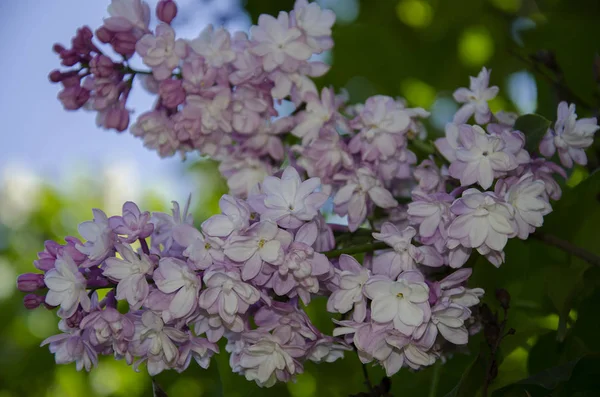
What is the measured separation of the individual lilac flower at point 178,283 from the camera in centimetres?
40

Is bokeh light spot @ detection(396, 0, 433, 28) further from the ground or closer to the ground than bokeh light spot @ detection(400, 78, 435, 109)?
further from the ground

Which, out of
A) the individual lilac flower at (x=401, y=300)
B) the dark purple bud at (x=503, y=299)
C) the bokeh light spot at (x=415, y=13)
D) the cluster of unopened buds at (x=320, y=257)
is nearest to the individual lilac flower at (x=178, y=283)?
the cluster of unopened buds at (x=320, y=257)

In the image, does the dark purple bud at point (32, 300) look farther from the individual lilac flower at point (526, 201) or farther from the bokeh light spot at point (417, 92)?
the bokeh light spot at point (417, 92)

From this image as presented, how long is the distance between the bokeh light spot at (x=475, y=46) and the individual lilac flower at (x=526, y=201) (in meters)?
0.52

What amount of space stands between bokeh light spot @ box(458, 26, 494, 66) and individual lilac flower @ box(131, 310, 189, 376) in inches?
24.4

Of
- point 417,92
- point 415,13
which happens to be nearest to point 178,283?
point 417,92

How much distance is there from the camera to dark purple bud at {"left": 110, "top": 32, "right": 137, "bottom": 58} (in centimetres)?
54

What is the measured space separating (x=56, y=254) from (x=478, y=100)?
0.31 meters

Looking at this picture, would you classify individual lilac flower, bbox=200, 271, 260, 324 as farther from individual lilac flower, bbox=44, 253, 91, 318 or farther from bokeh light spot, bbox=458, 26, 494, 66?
bokeh light spot, bbox=458, 26, 494, 66

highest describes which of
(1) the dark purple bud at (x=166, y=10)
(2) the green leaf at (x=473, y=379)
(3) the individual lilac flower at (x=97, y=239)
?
(1) the dark purple bud at (x=166, y=10)

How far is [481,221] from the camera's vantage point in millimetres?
400

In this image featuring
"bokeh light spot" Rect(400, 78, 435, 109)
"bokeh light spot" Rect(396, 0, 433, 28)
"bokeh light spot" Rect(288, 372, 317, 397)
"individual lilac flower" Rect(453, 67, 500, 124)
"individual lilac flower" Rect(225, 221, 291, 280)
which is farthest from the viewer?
"bokeh light spot" Rect(396, 0, 433, 28)

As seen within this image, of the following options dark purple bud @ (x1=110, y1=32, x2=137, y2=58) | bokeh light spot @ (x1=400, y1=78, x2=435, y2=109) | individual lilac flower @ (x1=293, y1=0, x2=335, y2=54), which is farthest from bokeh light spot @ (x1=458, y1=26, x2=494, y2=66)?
dark purple bud @ (x1=110, y1=32, x2=137, y2=58)

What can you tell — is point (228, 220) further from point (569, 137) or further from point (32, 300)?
point (569, 137)
